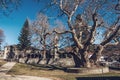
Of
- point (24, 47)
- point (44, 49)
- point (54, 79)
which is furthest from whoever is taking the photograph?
point (24, 47)

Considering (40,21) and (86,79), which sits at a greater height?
(40,21)

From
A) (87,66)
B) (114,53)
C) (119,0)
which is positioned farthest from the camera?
(114,53)

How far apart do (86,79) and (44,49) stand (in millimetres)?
37719

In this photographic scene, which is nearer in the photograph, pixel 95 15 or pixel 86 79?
pixel 86 79

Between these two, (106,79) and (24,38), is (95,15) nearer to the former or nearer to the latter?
(106,79)

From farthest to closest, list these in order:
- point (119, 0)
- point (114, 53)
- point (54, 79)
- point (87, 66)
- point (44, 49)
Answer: point (114, 53)
point (44, 49)
point (87, 66)
point (119, 0)
point (54, 79)

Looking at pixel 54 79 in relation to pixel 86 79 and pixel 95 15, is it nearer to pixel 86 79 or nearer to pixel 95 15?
pixel 86 79

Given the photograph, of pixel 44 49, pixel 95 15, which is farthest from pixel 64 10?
pixel 44 49

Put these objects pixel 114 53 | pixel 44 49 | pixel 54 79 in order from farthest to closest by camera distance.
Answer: pixel 114 53 < pixel 44 49 < pixel 54 79

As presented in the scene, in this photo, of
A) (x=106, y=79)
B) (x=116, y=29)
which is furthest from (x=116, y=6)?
(x=106, y=79)

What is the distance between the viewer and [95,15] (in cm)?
3022

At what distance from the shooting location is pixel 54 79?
20578 mm

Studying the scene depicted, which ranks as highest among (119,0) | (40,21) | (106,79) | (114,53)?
(40,21)

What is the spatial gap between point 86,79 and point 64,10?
484 inches
